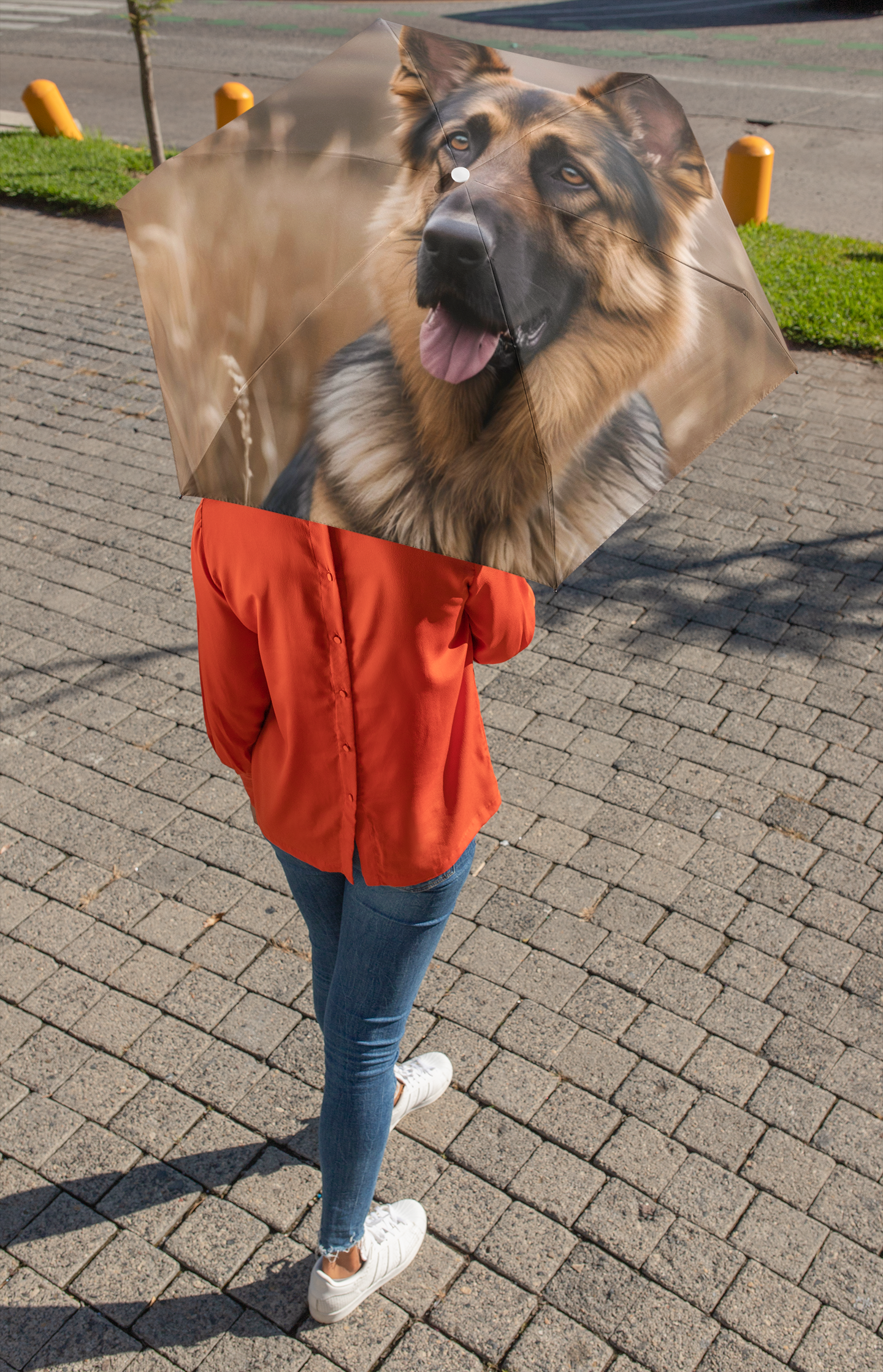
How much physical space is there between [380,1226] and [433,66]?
2.41m

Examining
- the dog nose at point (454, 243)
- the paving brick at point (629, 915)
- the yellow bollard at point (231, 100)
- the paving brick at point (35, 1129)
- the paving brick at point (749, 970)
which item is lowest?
the paving brick at point (749, 970)

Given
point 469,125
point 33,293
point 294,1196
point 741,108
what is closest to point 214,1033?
point 294,1196

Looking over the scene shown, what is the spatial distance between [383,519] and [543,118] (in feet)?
1.97

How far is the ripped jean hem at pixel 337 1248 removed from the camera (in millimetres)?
2570

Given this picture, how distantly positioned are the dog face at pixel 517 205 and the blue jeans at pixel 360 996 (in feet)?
3.59

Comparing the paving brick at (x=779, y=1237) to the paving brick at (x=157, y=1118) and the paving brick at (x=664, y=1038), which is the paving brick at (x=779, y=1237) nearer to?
the paving brick at (x=664, y=1038)

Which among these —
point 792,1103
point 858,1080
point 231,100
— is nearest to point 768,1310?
point 792,1103

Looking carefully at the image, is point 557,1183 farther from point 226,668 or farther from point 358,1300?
point 226,668

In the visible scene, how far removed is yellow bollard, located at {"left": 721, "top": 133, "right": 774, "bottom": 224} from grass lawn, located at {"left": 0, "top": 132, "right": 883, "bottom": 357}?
0.18 meters

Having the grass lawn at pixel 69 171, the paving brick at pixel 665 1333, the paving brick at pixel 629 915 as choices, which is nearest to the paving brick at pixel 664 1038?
the paving brick at pixel 629 915

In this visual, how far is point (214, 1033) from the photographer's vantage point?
335 cm

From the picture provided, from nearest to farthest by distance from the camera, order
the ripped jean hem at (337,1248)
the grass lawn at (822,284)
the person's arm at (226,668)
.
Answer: the person's arm at (226,668) → the ripped jean hem at (337,1248) → the grass lawn at (822,284)

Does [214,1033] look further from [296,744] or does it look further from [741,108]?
[741,108]

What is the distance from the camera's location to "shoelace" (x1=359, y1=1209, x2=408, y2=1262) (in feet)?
8.66
